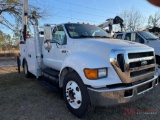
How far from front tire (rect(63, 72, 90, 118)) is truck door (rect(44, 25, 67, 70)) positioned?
2.84 feet

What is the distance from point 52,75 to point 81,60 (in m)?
1.58

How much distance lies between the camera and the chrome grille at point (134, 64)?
3137 mm

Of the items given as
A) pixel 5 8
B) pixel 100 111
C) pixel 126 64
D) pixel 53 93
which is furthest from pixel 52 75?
pixel 5 8

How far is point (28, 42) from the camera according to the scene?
649cm

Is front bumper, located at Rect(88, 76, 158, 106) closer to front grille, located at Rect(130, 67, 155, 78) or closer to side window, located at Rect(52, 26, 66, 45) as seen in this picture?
front grille, located at Rect(130, 67, 155, 78)

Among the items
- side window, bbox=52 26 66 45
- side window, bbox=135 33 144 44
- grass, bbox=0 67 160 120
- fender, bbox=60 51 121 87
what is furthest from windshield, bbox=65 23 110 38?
side window, bbox=135 33 144 44

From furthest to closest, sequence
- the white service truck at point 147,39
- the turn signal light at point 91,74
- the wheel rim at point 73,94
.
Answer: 1. the white service truck at point 147,39
2. the wheel rim at point 73,94
3. the turn signal light at point 91,74

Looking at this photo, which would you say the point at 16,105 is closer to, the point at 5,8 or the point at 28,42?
the point at 28,42

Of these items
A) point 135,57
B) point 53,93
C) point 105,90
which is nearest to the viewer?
point 105,90

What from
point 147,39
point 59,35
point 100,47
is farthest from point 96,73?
point 147,39

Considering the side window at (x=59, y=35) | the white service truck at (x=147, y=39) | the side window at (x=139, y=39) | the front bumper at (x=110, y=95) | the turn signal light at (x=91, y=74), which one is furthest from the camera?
the side window at (x=139, y=39)

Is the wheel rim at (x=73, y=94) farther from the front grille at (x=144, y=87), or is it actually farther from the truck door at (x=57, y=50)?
the front grille at (x=144, y=87)

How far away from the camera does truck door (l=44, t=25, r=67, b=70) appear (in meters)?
4.42

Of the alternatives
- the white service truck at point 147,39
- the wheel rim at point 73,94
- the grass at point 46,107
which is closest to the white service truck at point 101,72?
the wheel rim at point 73,94
